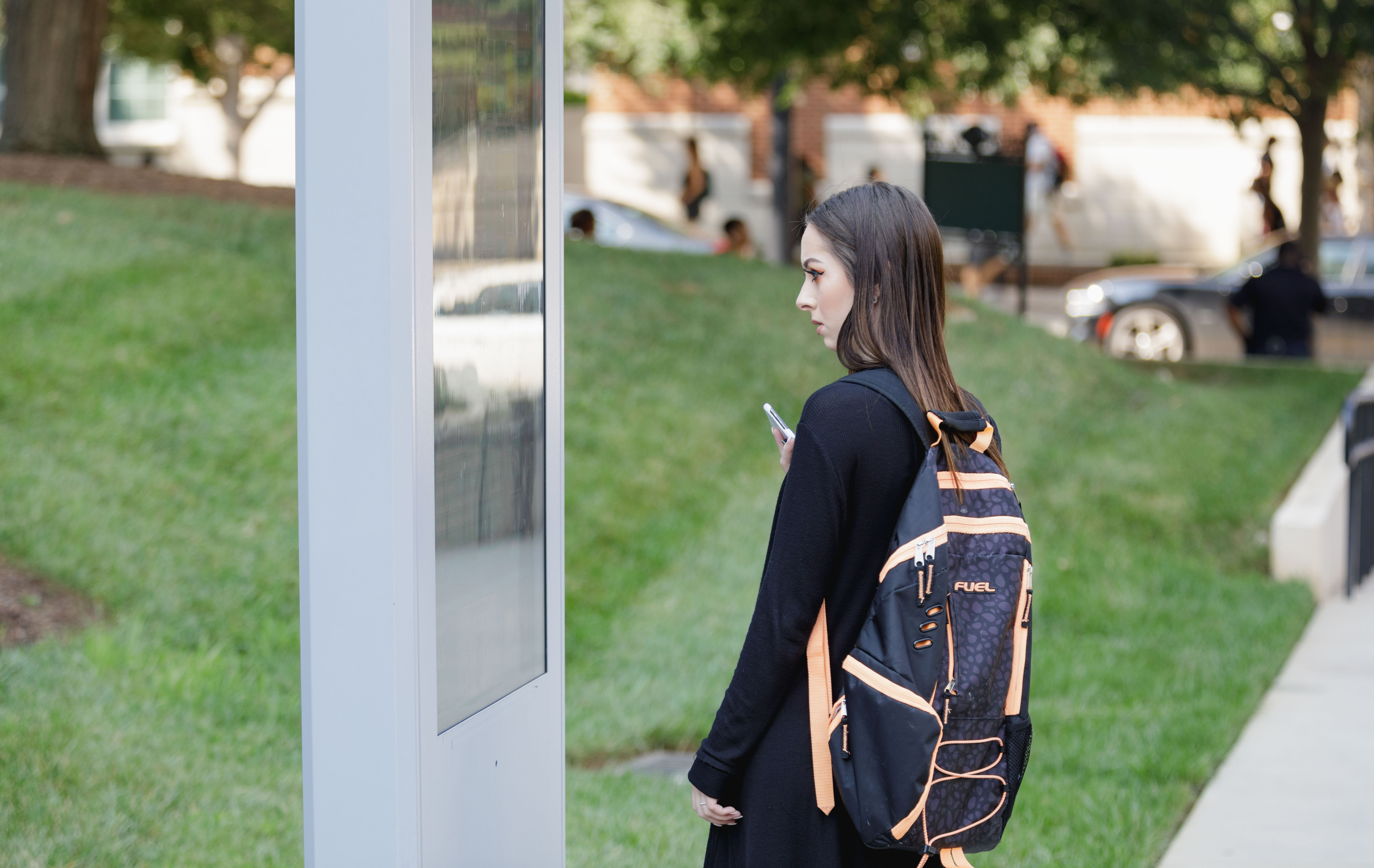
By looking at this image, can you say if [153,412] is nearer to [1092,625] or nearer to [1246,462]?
[1092,625]

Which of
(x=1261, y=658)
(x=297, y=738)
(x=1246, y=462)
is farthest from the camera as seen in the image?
(x=1246, y=462)

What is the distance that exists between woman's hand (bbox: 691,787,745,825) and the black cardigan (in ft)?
0.04

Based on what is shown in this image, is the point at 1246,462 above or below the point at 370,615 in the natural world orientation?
below

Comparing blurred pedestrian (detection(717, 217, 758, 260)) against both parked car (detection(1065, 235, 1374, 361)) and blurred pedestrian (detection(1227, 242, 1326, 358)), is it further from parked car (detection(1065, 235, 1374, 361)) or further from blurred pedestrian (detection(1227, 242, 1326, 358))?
blurred pedestrian (detection(1227, 242, 1326, 358))

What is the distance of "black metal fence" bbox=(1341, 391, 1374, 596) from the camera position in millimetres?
7930

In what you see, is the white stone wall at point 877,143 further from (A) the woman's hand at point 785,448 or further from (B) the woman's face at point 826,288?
(B) the woman's face at point 826,288

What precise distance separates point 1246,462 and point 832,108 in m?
21.5

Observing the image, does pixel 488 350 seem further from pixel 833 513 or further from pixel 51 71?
pixel 51 71

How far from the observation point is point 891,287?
232cm

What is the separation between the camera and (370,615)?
229 centimetres

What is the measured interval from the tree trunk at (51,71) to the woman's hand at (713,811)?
32.0 ft

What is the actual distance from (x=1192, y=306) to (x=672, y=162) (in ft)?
55.3

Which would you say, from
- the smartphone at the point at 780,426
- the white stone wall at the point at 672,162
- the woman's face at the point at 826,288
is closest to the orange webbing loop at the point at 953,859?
the smartphone at the point at 780,426

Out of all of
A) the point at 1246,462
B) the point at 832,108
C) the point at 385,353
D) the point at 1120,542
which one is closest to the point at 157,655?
the point at 385,353
